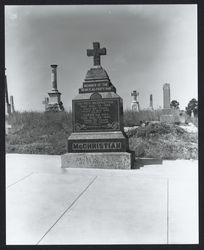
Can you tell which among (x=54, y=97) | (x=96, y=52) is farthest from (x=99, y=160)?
(x=54, y=97)

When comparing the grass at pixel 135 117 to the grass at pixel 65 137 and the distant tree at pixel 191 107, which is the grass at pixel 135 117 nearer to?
the grass at pixel 65 137

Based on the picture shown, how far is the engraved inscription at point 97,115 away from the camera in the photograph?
292 inches

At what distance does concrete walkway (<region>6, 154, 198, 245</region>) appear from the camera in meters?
3.41

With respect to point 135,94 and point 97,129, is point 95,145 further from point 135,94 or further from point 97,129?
point 135,94

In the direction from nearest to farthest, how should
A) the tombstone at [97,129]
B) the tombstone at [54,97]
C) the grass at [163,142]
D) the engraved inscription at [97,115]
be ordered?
1. the tombstone at [97,129]
2. the engraved inscription at [97,115]
3. the grass at [163,142]
4. the tombstone at [54,97]

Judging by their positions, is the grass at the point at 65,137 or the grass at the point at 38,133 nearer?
the grass at the point at 65,137

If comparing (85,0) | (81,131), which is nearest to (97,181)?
(81,131)

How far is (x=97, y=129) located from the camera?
293 inches

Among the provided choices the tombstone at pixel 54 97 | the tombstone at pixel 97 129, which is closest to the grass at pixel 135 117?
the tombstone at pixel 54 97

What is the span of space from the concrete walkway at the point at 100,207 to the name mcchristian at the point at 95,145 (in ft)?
3.19

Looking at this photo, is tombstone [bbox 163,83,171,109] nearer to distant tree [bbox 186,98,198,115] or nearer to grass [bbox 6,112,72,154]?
distant tree [bbox 186,98,198,115]

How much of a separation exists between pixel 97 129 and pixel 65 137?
17.1ft

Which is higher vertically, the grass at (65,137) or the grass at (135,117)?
the grass at (135,117)

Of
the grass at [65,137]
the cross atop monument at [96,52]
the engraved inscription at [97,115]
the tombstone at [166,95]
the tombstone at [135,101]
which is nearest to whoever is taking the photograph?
the engraved inscription at [97,115]
